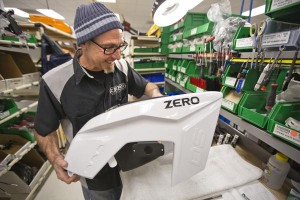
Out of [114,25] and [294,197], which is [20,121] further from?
[294,197]

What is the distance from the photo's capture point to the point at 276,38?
627 millimetres

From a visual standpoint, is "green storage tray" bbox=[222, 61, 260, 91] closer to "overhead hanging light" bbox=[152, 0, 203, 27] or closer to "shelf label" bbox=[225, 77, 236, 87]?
"shelf label" bbox=[225, 77, 236, 87]

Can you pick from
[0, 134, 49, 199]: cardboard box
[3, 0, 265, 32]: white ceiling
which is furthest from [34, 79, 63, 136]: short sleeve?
[3, 0, 265, 32]: white ceiling

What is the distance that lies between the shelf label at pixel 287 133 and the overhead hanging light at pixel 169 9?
0.79 metres

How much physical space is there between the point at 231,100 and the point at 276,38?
1.21ft

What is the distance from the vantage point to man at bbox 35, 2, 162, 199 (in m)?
0.78

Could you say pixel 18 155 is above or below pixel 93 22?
below

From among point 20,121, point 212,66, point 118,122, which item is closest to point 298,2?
point 118,122

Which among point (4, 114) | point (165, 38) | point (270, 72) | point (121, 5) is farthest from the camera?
point (121, 5)

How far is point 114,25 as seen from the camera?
2.56 ft

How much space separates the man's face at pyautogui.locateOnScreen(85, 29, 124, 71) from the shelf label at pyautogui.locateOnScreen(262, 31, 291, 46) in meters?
0.64

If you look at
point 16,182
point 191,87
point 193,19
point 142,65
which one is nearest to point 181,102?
point 191,87

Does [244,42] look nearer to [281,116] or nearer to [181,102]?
[281,116]

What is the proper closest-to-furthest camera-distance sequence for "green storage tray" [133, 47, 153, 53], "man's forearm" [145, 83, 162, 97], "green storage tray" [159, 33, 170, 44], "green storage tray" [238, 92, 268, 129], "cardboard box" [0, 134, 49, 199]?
"green storage tray" [238, 92, 268, 129]
"man's forearm" [145, 83, 162, 97]
"cardboard box" [0, 134, 49, 199]
"green storage tray" [159, 33, 170, 44]
"green storage tray" [133, 47, 153, 53]
